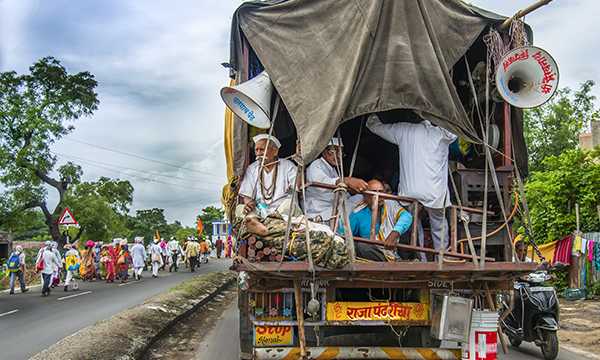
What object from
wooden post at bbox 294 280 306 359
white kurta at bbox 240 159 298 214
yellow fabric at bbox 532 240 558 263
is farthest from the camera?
yellow fabric at bbox 532 240 558 263

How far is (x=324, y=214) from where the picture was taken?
13.6 ft

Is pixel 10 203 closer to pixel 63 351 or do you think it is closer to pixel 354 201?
pixel 63 351

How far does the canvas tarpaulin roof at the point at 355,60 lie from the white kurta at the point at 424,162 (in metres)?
0.23

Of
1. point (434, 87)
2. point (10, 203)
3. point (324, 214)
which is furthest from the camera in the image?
point (10, 203)

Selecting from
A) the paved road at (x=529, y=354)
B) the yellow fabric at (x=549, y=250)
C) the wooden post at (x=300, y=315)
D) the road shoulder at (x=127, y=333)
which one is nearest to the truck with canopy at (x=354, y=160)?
the wooden post at (x=300, y=315)

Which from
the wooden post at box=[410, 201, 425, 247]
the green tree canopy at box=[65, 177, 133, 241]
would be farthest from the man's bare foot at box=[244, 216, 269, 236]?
the green tree canopy at box=[65, 177, 133, 241]

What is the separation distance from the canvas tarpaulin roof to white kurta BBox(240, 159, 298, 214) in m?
0.66

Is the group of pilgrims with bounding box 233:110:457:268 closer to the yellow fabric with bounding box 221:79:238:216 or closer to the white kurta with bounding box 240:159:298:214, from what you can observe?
the white kurta with bounding box 240:159:298:214

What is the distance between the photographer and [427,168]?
13.1 ft

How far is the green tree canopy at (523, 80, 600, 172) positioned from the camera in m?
22.8

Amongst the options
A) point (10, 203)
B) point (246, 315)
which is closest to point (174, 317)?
point (246, 315)

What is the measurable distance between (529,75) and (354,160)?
6.29 feet

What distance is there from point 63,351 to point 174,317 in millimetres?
2819

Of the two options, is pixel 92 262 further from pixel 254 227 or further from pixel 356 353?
pixel 356 353
